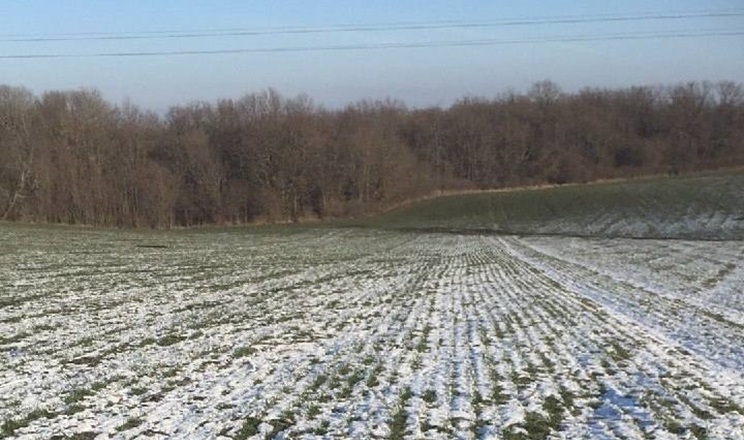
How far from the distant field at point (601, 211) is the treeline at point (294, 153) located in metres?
14.1

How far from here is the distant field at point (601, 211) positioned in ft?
176

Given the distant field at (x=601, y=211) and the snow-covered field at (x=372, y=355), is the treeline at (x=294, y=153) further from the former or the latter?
the snow-covered field at (x=372, y=355)

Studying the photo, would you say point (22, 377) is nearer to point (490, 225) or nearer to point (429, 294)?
point (429, 294)

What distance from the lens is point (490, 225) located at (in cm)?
6531

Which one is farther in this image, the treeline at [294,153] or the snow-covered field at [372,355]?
the treeline at [294,153]

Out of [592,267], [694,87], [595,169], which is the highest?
[694,87]

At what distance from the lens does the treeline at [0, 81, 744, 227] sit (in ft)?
281

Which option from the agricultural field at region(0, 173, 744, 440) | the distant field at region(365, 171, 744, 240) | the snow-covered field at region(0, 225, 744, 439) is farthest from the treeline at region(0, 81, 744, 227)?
the snow-covered field at region(0, 225, 744, 439)

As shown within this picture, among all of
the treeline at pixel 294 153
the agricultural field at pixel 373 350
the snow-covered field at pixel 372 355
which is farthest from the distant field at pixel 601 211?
the snow-covered field at pixel 372 355

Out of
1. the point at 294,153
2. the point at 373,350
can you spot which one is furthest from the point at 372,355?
the point at 294,153

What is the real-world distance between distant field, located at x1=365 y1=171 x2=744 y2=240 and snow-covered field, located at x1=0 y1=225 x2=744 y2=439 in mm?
30563

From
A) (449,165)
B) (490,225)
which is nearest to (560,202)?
(490,225)

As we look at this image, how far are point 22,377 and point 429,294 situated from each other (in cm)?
1279

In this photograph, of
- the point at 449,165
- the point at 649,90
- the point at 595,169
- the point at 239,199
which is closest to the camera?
the point at 239,199
